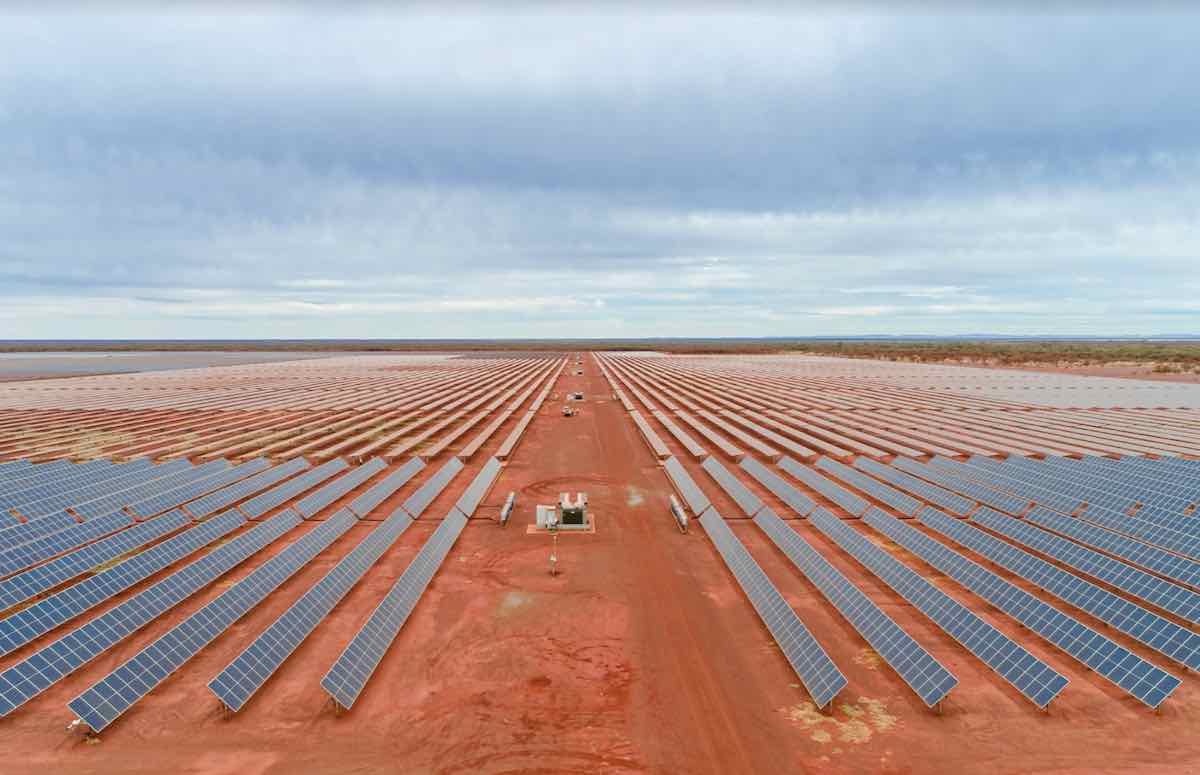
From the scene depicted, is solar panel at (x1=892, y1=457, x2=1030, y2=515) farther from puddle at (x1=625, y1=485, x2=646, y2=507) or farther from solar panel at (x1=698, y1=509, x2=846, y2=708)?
puddle at (x1=625, y1=485, x2=646, y2=507)

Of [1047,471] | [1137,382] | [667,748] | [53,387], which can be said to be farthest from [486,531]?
[1137,382]

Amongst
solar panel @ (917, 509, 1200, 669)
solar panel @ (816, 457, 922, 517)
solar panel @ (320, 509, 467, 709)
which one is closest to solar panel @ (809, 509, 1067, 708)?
solar panel @ (917, 509, 1200, 669)

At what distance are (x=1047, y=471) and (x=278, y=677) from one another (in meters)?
40.4

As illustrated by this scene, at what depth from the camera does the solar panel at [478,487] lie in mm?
27555

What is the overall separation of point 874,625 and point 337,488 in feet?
90.9

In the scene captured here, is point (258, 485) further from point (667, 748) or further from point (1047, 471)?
point (1047, 471)

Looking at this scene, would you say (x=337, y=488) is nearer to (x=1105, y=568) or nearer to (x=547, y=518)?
(x=547, y=518)

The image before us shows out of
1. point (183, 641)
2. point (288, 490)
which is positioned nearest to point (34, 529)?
point (288, 490)

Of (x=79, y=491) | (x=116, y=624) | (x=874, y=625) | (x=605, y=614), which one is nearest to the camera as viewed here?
(x=874, y=625)

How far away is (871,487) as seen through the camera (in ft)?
101

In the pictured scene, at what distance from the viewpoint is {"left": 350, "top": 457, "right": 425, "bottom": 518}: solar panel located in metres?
27.4

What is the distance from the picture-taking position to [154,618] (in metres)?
17.2

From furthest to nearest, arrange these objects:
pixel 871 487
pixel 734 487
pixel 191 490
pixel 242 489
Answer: pixel 734 487 → pixel 871 487 → pixel 242 489 → pixel 191 490

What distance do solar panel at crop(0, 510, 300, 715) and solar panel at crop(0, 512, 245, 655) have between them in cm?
110
